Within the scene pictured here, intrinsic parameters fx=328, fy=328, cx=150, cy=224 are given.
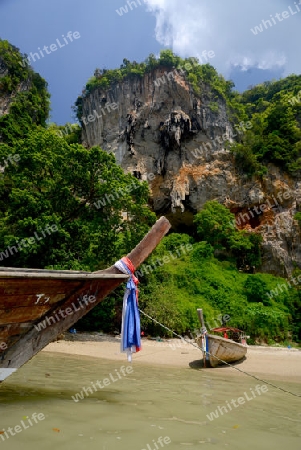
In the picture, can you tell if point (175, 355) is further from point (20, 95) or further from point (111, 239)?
point (20, 95)

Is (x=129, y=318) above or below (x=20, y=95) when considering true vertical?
below

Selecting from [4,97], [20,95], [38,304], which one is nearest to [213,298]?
[38,304]

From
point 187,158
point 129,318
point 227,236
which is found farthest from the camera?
point 187,158

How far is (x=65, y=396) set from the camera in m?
4.74

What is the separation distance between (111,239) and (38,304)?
11283mm

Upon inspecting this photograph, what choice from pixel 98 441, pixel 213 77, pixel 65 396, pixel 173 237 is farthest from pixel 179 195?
pixel 98 441

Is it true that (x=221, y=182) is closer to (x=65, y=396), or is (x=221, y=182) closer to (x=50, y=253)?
(x=50, y=253)

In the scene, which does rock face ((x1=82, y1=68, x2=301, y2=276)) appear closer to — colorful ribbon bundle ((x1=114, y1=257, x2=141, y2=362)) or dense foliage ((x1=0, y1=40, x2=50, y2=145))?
dense foliage ((x1=0, y1=40, x2=50, y2=145))

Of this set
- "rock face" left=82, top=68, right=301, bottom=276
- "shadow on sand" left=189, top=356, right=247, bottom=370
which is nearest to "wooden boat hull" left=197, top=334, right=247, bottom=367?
"shadow on sand" left=189, top=356, right=247, bottom=370

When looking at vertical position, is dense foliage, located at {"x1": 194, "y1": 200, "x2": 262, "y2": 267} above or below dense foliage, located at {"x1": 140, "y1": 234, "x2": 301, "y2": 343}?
above

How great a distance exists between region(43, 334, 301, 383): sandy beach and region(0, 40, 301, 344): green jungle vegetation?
65.2 inches

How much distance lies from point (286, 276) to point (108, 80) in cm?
2282

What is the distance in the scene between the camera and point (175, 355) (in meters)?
11.8

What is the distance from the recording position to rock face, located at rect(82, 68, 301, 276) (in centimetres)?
2483
